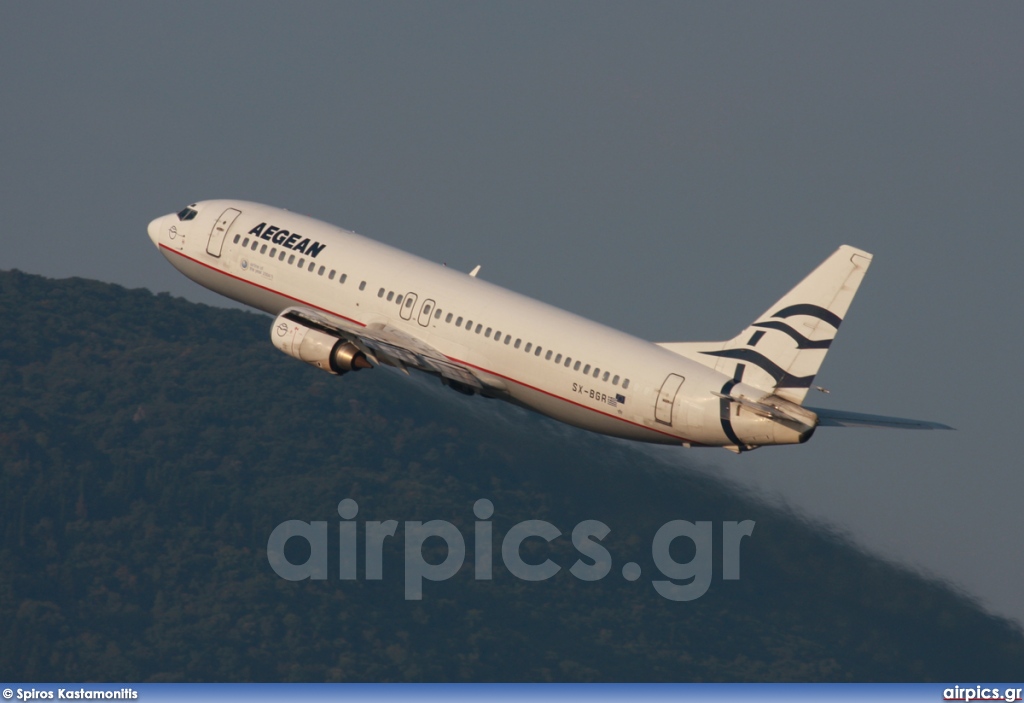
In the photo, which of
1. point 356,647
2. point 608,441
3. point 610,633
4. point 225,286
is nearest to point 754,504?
point 608,441

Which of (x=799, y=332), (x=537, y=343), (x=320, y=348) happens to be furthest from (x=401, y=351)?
(x=799, y=332)

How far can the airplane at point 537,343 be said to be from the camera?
2899 inches

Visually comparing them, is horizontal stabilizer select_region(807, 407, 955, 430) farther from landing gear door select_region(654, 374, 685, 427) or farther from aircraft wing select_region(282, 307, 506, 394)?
aircraft wing select_region(282, 307, 506, 394)

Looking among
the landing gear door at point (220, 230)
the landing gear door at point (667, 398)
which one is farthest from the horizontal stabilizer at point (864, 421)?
the landing gear door at point (220, 230)

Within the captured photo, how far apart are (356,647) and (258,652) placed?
10.4m

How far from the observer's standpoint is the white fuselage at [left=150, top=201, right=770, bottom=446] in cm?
7481

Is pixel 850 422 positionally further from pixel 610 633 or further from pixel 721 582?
pixel 610 633

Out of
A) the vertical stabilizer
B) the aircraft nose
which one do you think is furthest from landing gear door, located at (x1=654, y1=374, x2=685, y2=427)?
the aircraft nose

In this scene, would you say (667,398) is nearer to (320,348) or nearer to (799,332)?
(799,332)

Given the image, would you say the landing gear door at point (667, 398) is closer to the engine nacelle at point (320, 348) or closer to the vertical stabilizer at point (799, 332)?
the vertical stabilizer at point (799, 332)

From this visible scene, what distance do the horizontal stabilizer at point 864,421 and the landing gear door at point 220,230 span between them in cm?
2937

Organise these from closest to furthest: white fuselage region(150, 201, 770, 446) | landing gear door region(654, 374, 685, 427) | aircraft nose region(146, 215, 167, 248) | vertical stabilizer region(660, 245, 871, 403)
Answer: vertical stabilizer region(660, 245, 871, 403) → landing gear door region(654, 374, 685, 427) → white fuselage region(150, 201, 770, 446) → aircraft nose region(146, 215, 167, 248)

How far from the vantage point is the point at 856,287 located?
241ft

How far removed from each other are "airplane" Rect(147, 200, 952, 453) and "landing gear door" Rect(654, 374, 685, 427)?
1.6 inches
